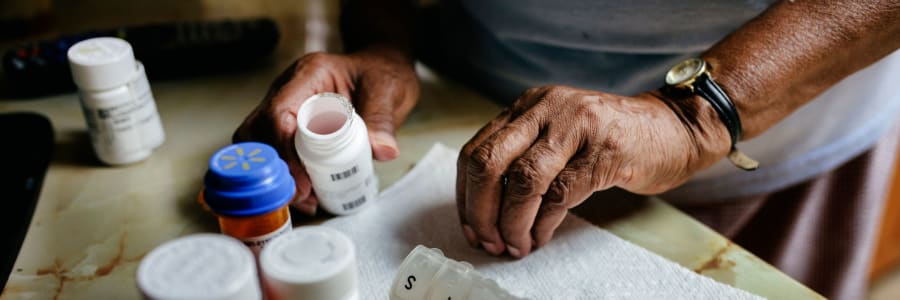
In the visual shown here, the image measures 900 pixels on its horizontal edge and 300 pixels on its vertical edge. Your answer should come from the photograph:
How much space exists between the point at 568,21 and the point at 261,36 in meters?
0.38

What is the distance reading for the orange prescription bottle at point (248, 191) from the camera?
40 cm

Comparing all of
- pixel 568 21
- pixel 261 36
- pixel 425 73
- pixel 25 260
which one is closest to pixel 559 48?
pixel 568 21

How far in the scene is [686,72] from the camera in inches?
22.0

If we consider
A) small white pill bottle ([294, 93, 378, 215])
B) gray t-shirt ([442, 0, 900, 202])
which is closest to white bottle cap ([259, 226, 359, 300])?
small white pill bottle ([294, 93, 378, 215])

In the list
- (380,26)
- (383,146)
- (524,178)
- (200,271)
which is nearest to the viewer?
(200,271)

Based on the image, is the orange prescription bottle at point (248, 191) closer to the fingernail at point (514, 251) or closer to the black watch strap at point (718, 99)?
the fingernail at point (514, 251)

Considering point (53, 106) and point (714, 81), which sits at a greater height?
point (714, 81)

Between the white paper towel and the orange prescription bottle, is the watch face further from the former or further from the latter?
the orange prescription bottle

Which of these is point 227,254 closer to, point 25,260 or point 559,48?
point 25,260

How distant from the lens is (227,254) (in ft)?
1.14

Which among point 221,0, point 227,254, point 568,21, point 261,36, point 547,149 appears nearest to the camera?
point 227,254

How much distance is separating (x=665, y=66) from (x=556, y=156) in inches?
9.3

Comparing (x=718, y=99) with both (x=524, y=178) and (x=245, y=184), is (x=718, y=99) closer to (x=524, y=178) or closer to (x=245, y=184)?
(x=524, y=178)

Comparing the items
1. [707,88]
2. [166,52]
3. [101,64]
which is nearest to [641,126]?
[707,88]
